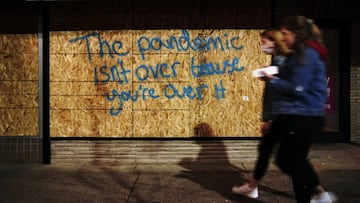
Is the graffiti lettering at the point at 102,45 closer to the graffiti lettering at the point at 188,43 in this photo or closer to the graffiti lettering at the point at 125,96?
the graffiti lettering at the point at 188,43

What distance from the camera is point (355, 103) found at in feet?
26.8

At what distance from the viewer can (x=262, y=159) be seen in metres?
5.13

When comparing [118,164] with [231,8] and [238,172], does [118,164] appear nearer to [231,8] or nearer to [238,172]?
[238,172]

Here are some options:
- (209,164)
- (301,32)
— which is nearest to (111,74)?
(209,164)

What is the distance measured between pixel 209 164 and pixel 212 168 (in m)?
0.27

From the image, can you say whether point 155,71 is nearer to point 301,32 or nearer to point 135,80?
point 135,80

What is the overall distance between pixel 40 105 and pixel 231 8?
3.51 meters

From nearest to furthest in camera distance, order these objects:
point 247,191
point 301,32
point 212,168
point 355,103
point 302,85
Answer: point 302,85 → point 301,32 → point 247,191 → point 212,168 → point 355,103

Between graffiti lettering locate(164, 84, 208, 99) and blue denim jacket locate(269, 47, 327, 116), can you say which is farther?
graffiti lettering locate(164, 84, 208, 99)

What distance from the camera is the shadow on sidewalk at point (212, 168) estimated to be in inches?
241

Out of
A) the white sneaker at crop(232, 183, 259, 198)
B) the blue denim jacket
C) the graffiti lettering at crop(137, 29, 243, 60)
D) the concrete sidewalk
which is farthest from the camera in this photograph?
the graffiti lettering at crop(137, 29, 243, 60)

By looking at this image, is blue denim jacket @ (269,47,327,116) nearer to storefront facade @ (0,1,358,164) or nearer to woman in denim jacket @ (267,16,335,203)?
woman in denim jacket @ (267,16,335,203)

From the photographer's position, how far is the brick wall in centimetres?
817

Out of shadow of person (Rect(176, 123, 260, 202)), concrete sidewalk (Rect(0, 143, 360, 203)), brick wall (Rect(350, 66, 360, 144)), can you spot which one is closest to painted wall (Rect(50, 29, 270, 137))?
shadow of person (Rect(176, 123, 260, 202))
